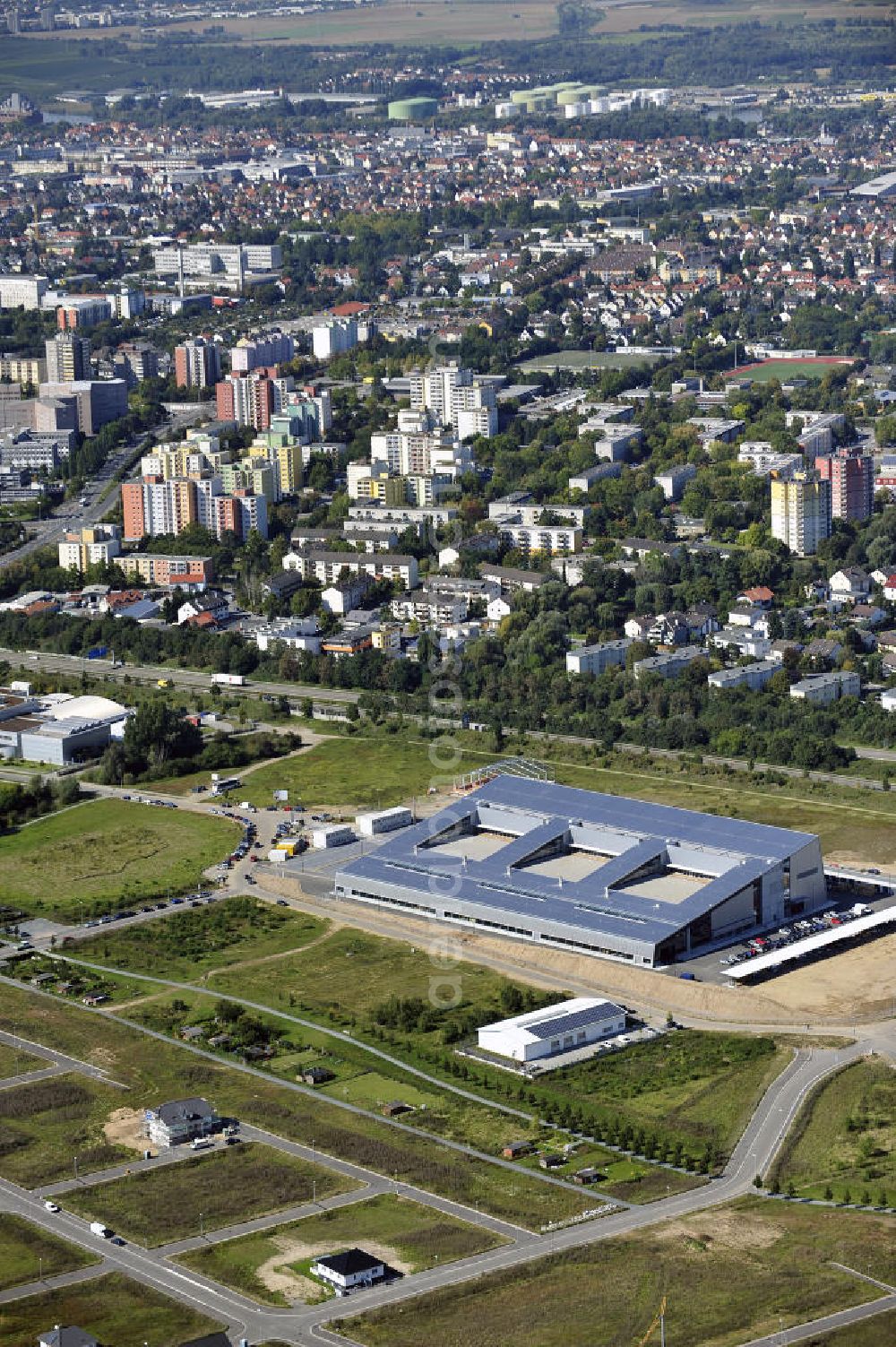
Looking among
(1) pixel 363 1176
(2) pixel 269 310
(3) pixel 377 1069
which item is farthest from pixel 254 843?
(2) pixel 269 310

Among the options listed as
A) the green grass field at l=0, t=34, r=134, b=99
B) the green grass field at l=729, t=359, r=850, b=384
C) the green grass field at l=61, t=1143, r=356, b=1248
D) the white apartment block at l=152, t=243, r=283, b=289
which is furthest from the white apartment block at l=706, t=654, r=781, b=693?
the green grass field at l=0, t=34, r=134, b=99

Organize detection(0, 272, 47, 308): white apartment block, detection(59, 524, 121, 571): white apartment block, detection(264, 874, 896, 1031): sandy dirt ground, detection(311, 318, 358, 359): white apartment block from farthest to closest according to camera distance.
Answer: detection(0, 272, 47, 308): white apartment block
detection(311, 318, 358, 359): white apartment block
detection(59, 524, 121, 571): white apartment block
detection(264, 874, 896, 1031): sandy dirt ground

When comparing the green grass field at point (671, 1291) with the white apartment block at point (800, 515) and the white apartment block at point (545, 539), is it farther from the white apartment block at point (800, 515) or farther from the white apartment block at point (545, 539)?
the white apartment block at point (545, 539)

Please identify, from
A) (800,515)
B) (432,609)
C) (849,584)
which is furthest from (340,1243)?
(800,515)

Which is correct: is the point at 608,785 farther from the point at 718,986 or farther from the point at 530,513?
Result: the point at 530,513

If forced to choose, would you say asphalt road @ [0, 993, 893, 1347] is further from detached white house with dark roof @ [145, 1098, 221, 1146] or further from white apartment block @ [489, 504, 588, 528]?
white apartment block @ [489, 504, 588, 528]

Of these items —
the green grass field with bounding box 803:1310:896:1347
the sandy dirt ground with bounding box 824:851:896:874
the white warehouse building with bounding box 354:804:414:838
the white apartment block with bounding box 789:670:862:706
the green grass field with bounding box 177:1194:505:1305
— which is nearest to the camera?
the green grass field with bounding box 803:1310:896:1347

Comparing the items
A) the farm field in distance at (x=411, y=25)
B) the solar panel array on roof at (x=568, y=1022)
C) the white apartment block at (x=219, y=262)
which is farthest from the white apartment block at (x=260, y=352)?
the farm field in distance at (x=411, y=25)

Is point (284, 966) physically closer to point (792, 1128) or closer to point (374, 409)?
point (792, 1128)
